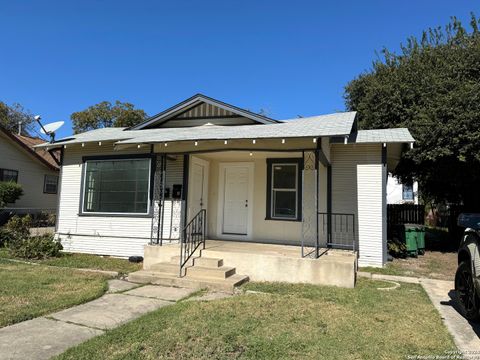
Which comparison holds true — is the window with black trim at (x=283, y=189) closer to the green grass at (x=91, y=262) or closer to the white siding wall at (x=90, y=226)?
the white siding wall at (x=90, y=226)

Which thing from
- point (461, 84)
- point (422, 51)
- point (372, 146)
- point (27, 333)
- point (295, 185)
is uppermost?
point (422, 51)

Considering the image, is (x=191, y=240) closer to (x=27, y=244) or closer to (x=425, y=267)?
(x=27, y=244)

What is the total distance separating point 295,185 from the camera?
9.74 meters

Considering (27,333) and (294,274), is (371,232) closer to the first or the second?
(294,274)

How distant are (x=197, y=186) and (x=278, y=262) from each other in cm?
352

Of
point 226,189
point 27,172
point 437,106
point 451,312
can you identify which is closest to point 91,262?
point 226,189

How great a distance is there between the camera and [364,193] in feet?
30.1

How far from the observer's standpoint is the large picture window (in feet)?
33.2

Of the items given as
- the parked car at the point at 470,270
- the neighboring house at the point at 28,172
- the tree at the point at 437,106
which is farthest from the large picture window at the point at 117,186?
the neighboring house at the point at 28,172

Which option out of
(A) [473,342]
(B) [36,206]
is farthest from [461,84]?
(B) [36,206]

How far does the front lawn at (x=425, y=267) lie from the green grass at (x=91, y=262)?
5.84 metres

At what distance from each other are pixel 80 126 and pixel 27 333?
105ft

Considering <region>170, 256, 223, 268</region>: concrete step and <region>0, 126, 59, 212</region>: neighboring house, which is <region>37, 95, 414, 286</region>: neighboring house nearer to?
<region>170, 256, 223, 268</region>: concrete step

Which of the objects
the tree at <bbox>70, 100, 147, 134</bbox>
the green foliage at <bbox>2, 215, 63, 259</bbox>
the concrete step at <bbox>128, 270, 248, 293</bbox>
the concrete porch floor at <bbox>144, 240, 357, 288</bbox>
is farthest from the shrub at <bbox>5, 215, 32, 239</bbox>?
the tree at <bbox>70, 100, 147, 134</bbox>
